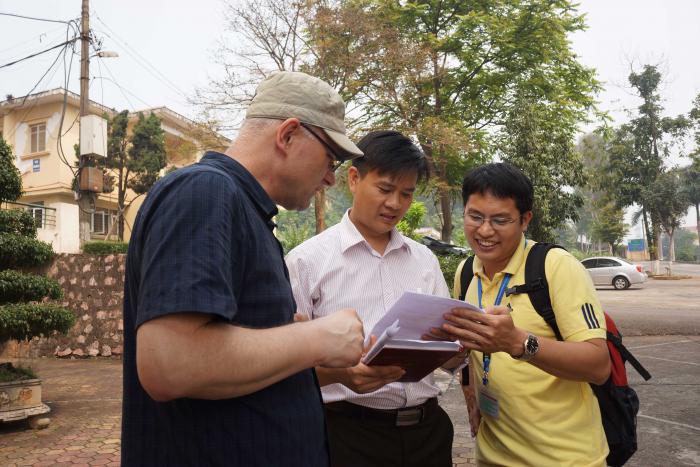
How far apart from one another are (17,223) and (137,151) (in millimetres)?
15608

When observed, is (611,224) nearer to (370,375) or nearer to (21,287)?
(21,287)

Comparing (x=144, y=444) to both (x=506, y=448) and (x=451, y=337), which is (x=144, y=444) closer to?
(x=451, y=337)

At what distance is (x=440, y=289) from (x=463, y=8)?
18.1 meters

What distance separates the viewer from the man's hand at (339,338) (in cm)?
120

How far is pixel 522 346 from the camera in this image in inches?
68.4

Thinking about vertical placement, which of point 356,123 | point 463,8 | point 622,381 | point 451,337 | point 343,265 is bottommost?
point 622,381

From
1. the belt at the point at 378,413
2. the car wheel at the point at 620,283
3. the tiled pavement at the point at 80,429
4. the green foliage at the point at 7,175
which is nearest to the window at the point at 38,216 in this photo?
the green foliage at the point at 7,175

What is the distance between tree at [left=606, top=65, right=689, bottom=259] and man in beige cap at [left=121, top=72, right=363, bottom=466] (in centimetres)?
3193

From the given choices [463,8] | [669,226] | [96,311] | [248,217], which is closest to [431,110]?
[463,8]

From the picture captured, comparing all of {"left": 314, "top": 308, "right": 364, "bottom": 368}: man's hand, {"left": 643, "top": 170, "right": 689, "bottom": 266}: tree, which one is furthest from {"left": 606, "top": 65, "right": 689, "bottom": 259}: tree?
{"left": 314, "top": 308, "right": 364, "bottom": 368}: man's hand

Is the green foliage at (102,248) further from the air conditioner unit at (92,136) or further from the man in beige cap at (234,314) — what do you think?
the man in beige cap at (234,314)

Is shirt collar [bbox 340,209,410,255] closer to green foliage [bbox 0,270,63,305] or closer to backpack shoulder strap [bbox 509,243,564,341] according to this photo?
backpack shoulder strap [bbox 509,243,564,341]

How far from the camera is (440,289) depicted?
2.42 meters

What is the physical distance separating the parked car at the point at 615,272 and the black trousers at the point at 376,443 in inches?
779
